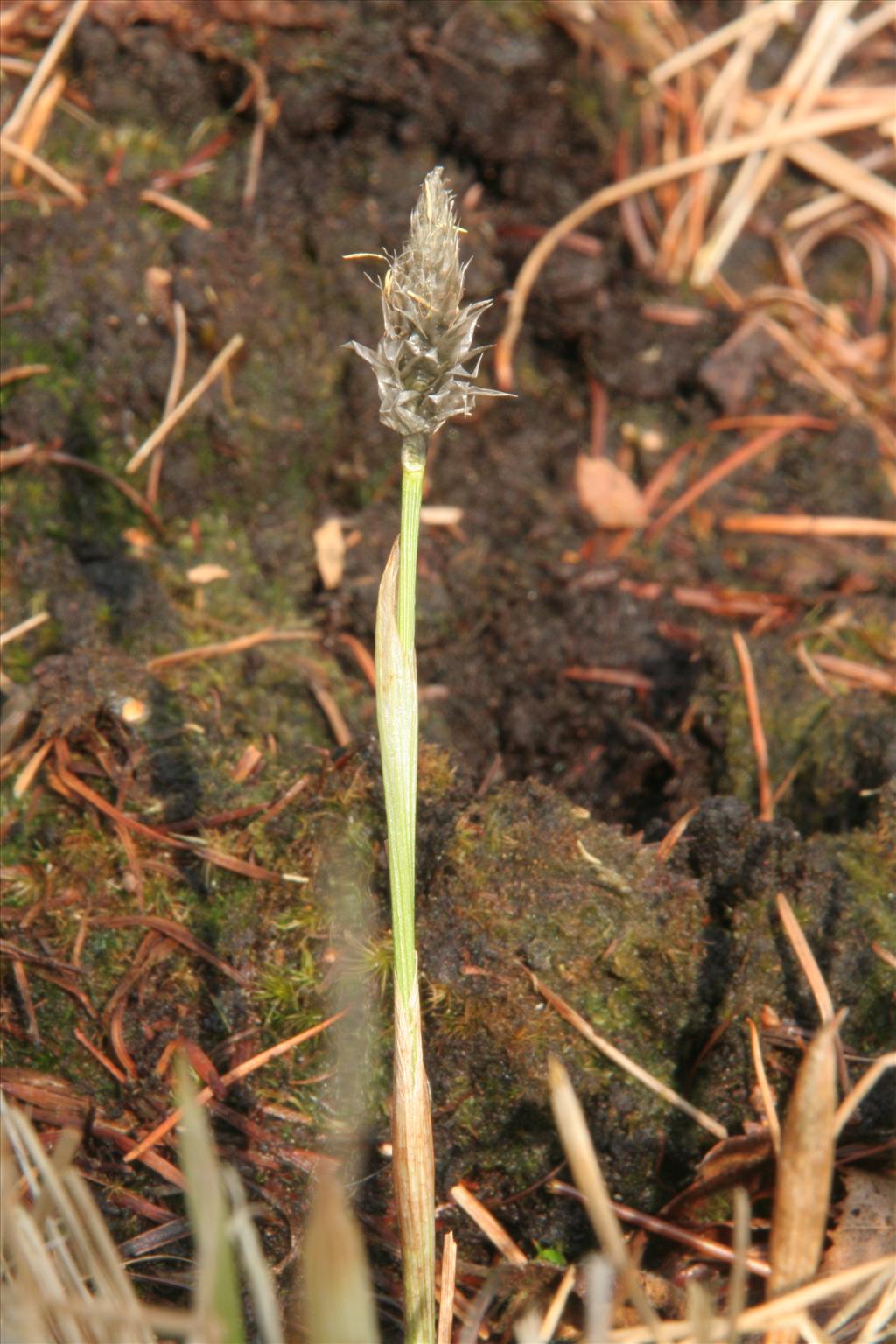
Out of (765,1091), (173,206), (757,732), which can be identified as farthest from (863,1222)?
(173,206)

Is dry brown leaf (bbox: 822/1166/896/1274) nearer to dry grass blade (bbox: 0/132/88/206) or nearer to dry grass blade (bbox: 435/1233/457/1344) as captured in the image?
dry grass blade (bbox: 435/1233/457/1344)

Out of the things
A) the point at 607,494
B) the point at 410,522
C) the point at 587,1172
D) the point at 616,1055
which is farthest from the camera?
the point at 607,494

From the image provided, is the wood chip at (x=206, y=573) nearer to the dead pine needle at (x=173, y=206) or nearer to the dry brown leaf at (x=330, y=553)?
the dry brown leaf at (x=330, y=553)

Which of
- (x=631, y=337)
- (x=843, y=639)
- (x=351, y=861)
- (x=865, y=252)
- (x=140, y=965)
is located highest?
(x=865, y=252)

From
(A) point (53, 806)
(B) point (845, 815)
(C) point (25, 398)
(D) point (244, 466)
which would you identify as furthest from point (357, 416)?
(B) point (845, 815)

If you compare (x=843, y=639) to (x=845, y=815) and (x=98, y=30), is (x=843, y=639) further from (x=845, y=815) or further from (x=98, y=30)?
(x=98, y=30)

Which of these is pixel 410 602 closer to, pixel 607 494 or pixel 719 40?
pixel 607 494

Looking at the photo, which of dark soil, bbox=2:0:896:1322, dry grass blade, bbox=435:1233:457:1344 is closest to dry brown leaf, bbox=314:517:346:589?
dark soil, bbox=2:0:896:1322
